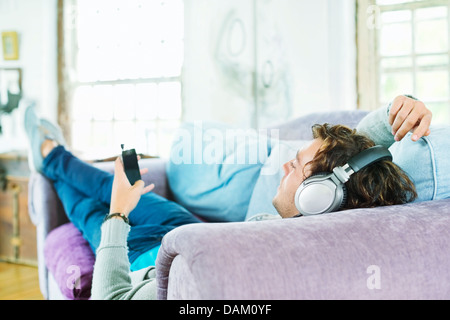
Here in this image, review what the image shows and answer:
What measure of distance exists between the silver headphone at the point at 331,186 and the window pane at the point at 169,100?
2.51 metres

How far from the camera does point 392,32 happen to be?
8.30 ft

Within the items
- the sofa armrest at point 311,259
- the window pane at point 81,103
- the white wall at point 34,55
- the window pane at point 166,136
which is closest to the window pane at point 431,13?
the window pane at point 166,136

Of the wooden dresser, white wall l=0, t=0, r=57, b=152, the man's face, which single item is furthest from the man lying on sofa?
white wall l=0, t=0, r=57, b=152

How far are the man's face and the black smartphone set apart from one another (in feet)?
1.01

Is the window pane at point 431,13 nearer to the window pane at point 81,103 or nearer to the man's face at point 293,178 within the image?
the man's face at point 293,178

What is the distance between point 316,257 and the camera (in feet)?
1.77

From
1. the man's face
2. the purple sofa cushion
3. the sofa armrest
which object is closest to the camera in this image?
the sofa armrest

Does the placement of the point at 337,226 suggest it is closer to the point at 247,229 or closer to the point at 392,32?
the point at 247,229

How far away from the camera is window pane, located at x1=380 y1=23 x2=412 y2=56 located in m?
2.50

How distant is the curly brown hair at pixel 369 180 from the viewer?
2.55 ft

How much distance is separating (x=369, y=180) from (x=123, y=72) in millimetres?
2877

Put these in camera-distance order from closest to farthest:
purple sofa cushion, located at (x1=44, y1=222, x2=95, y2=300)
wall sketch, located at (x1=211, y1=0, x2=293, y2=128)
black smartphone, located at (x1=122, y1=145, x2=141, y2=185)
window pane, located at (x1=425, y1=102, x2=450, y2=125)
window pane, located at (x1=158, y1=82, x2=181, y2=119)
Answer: black smartphone, located at (x1=122, y1=145, x2=141, y2=185) < purple sofa cushion, located at (x1=44, y1=222, x2=95, y2=300) < window pane, located at (x1=425, y1=102, x2=450, y2=125) < wall sketch, located at (x1=211, y1=0, x2=293, y2=128) < window pane, located at (x1=158, y1=82, x2=181, y2=119)

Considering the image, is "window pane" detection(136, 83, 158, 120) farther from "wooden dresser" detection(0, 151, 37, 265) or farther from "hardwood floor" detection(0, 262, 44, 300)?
"hardwood floor" detection(0, 262, 44, 300)

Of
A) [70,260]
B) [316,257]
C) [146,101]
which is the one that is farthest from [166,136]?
[316,257]
